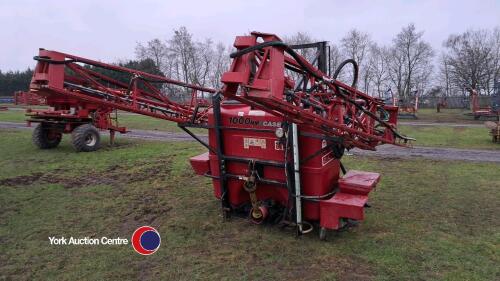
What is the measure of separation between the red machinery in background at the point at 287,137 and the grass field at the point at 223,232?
410mm

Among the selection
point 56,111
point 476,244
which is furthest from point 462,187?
point 56,111

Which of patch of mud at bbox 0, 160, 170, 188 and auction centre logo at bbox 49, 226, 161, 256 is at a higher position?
patch of mud at bbox 0, 160, 170, 188

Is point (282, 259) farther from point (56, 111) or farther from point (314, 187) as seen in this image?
point (56, 111)

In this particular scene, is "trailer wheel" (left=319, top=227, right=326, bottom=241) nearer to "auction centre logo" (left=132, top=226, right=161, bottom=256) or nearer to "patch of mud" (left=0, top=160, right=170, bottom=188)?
"auction centre logo" (left=132, top=226, right=161, bottom=256)

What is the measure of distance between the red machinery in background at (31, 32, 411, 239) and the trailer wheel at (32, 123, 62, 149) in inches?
337

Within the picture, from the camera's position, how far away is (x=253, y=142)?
5.23m

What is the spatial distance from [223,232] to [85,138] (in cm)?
810

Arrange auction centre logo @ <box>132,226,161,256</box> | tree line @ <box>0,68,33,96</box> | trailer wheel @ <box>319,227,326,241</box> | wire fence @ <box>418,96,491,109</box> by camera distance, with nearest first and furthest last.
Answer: auction centre logo @ <box>132,226,161,256</box> → trailer wheel @ <box>319,227,326,241</box> → wire fence @ <box>418,96,491,109</box> → tree line @ <box>0,68,33,96</box>

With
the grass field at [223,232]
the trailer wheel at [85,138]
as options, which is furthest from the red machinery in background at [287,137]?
the trailer wheel at [85,138]

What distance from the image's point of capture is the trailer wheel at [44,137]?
1258 cm

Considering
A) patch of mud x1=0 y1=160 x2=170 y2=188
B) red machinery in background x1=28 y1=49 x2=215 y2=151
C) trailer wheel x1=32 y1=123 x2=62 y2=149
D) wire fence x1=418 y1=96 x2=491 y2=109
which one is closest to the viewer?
patch of mud x1=0 y1=160 x2=170 y2=188

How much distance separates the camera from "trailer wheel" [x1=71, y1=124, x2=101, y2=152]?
1165 cm

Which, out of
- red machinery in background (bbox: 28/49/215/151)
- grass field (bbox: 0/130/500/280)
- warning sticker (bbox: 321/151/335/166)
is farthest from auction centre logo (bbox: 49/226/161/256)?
red machinery in background (bbox: 28/49/215/151)

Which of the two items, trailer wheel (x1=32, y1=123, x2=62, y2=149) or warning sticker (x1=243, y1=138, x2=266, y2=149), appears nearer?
warning sticker (x1=243, y1=138, x2=266, y2=149)
